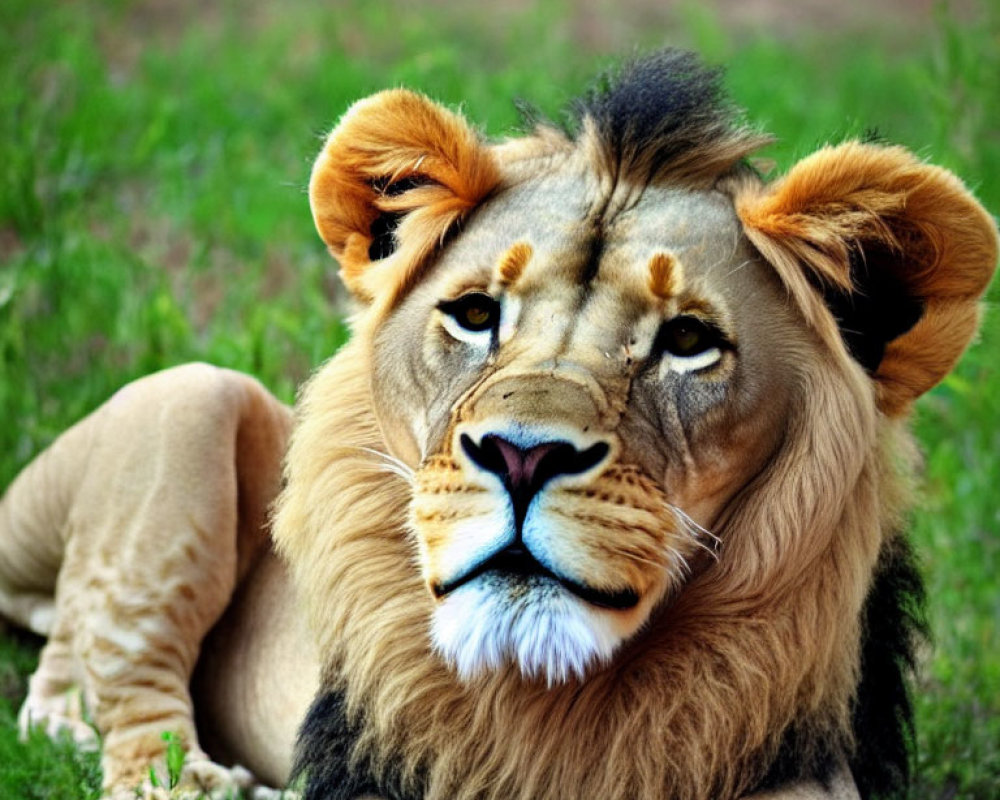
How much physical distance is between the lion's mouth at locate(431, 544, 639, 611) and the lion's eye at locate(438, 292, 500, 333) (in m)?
0.55

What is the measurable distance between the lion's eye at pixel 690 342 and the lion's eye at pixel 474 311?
32 centimetres

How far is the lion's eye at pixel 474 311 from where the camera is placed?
301 cm

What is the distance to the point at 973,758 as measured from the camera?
13.7ft

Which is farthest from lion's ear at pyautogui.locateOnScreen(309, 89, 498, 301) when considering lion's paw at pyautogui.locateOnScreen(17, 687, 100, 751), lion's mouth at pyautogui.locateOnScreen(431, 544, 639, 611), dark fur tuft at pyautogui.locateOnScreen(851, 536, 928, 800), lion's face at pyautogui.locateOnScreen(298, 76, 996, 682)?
lion's paw at pyautogui.locateOnScreen(17, 687, 100, 751)

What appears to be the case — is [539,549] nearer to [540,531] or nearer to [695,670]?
[540,531]

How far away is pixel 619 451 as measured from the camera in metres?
2.71

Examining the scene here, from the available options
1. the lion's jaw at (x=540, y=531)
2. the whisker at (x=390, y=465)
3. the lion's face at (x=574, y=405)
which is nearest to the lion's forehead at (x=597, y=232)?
the lion's face at (x=574, y=405)

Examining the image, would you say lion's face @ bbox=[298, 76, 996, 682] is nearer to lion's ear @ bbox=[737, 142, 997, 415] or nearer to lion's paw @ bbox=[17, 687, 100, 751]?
lion's ear @ bbox=[737, 142, 997, 415]

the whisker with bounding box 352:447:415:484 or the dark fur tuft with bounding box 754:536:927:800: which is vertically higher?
the whisker with bounding box 352:447:415:484

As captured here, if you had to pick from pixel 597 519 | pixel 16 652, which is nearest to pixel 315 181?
pixel 597 519

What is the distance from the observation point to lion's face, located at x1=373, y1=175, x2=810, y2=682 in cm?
262

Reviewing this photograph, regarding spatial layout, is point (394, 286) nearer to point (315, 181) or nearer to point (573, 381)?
point (315, 181)

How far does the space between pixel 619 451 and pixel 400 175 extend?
874mm

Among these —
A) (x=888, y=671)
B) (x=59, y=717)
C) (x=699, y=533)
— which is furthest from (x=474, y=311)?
(x=59, y=717)
